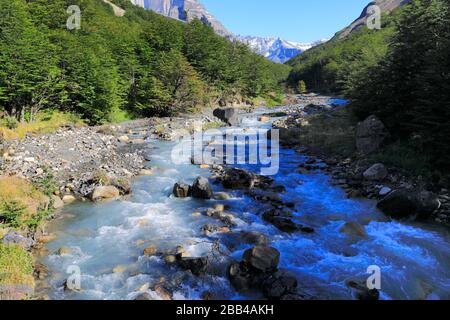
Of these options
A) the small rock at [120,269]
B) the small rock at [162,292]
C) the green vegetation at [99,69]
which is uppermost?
the green vegetation at [99,69]

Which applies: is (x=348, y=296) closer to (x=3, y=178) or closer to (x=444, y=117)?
(x=444, y=117)

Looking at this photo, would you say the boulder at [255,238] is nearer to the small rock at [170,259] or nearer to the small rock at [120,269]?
the small rock at [170,259]

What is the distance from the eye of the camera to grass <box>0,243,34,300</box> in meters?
8.56

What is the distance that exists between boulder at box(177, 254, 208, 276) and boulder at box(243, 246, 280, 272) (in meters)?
1.36

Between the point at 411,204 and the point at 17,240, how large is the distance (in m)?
15.7

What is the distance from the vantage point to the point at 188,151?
27484 millimetres

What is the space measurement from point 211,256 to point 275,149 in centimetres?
1897

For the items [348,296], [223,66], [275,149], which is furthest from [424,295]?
[223,66]

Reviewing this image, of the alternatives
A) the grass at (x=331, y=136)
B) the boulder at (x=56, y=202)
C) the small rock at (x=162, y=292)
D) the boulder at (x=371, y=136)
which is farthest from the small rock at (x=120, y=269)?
the grass at (x=331, y=136)

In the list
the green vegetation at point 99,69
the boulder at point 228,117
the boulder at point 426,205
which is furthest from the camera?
the boulder at point 228,117

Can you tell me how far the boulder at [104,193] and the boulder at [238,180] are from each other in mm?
6188

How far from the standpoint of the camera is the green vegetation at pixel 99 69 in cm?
2620

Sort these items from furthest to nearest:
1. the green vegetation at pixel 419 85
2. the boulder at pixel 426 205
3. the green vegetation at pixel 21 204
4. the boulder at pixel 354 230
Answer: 1. the green vegetation at pixel 419 85
2. the boulder at pixel 426 205
3. the boulder at pixel 354 230
4. the green vegetation at pixel 21 204

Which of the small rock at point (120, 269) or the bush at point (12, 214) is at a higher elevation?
the bush at point (12, 214)
